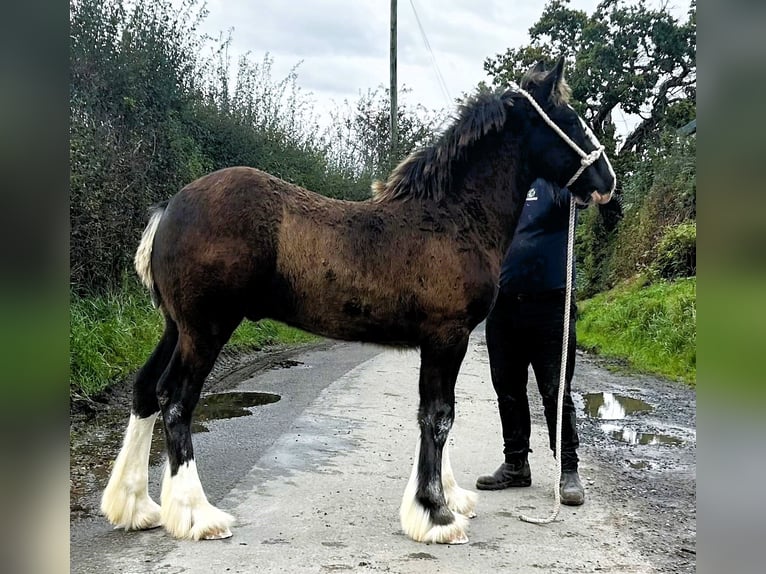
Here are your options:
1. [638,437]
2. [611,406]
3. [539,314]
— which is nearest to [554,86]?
[539,314]

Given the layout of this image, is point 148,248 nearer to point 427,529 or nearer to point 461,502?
point 427,529

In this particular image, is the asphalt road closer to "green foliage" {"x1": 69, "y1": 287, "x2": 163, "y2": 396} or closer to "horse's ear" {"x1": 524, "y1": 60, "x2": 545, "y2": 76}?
"green foliage" {"x1": 69, "y1": 287, "x2": 163, "y2": 396}

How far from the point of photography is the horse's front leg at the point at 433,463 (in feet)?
10.8

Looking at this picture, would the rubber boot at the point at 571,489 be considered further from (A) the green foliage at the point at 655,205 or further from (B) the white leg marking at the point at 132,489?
(A) the green foliage at the point at 655,205

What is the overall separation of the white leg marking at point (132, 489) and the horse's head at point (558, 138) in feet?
8.87

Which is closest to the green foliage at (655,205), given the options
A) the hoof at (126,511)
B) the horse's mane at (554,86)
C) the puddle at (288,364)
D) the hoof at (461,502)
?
the puddle at (288,364)

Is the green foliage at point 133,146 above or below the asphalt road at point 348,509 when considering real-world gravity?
above

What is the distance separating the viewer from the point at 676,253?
1263 cm

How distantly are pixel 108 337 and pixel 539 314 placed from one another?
4.92m

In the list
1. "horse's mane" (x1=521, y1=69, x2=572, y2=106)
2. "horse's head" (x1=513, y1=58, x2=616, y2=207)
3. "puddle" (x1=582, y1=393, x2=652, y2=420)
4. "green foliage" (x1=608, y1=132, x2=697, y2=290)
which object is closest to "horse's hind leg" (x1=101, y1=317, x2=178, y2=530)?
"horse's head" (x1=513, y1=58, x2=616, y2=207)

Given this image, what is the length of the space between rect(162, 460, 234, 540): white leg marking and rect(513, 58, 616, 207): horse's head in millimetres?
2562
